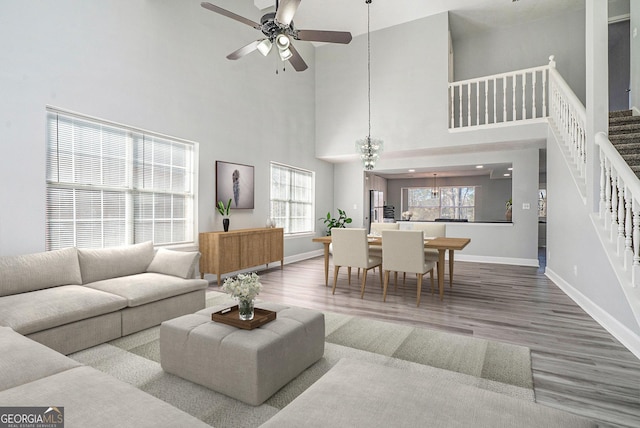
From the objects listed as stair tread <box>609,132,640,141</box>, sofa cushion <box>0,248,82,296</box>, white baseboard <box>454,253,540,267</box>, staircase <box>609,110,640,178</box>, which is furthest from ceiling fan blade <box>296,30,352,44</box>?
white baseboard <box>454,253,540,267</box>

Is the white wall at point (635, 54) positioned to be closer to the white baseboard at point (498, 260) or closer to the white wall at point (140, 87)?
the white baseboard at point (498, 260)

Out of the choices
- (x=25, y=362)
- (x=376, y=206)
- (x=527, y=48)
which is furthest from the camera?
(x=376, y=206)

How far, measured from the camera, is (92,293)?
2760 mm

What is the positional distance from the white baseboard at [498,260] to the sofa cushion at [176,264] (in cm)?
580

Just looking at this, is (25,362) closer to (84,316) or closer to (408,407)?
(84,316)

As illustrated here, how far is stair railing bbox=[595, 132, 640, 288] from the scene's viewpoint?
8.47 ft

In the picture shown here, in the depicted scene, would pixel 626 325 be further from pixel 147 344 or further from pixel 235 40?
pixel 235 40

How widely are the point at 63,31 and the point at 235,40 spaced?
2.67 meters

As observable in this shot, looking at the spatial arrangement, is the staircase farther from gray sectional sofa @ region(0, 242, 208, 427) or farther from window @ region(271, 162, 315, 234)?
window @ region(271, 162, 315, 234)

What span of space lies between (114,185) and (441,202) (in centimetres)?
947

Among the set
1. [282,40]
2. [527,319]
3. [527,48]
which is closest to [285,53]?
[282,40]

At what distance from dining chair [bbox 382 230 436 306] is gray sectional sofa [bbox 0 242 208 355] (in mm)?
2210

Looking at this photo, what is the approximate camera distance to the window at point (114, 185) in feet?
11.3

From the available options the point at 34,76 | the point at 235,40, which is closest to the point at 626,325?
the point at 34,76
